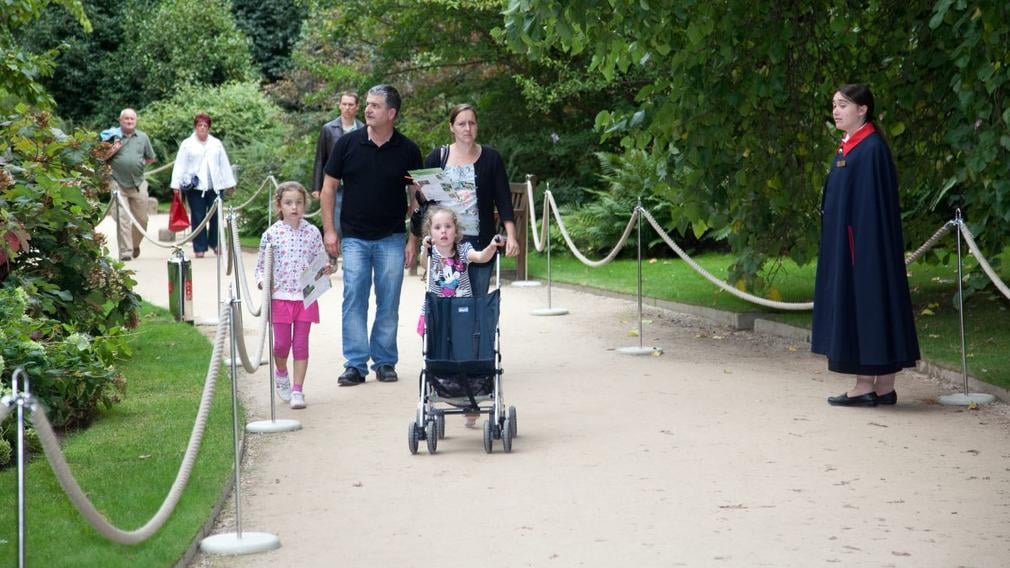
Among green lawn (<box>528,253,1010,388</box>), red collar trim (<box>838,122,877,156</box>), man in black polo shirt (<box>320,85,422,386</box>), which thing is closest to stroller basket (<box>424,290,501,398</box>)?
man in black polo shirt (<box>320,85,422,386</box>)

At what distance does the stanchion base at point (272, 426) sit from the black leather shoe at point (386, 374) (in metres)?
1.69

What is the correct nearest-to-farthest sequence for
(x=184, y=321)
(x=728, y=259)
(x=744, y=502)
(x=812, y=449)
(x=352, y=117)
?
(x=744, y=502)
(x=812, y=449)
(x=184, y=321)
(x=352, y=117)
(x=728, y=259)

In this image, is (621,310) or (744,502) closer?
(744,502)

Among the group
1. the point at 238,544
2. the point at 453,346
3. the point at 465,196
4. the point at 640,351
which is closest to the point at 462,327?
the point at 453,346

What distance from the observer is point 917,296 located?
48.6 ft

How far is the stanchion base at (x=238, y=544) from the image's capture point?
6.53m

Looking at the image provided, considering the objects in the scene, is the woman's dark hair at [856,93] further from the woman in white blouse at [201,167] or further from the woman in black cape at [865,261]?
the woman in white blouse at [201,167]

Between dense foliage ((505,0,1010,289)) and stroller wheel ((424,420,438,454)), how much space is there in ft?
10.9

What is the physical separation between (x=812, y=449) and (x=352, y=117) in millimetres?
7697

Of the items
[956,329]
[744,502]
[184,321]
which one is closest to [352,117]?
[184,321]

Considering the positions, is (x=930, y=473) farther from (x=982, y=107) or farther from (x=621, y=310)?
(x=621, y=310)

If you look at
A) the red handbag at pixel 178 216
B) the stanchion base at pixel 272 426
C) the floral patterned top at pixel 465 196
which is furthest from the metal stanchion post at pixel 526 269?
the stanchion base at pixel 272 426

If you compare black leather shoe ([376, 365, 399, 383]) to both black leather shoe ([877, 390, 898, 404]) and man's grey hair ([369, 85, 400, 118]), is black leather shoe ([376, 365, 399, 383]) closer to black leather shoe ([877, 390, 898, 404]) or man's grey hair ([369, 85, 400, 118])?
man's grey hair ([369, 85, 400, 118])

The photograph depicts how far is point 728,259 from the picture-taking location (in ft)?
63.6
